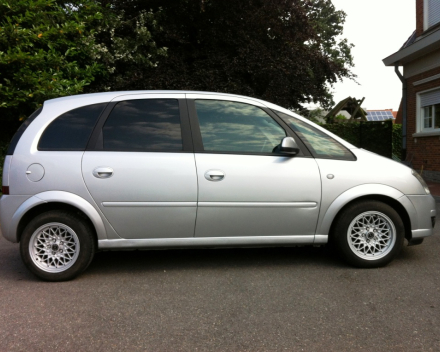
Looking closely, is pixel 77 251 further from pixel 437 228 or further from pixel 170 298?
pixel 437 228

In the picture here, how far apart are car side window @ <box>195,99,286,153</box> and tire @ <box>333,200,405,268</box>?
3.48 ft

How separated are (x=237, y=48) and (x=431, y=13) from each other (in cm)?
619

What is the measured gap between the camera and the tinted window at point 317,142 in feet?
15.1

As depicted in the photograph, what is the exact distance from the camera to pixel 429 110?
46.4 ft

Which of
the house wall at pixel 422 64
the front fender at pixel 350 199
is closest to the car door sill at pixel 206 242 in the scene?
the front fender at pixel 350 199

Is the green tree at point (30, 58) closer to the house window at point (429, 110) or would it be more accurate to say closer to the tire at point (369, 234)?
the tire at point (369, 234)

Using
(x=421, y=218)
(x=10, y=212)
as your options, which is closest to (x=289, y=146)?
(x=421, y=218)

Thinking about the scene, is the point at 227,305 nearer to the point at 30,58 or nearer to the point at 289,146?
the point at 289,146

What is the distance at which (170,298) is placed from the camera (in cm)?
381

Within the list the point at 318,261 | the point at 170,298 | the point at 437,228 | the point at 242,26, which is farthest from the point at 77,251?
the point at 242,26

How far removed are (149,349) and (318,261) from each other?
2528mm

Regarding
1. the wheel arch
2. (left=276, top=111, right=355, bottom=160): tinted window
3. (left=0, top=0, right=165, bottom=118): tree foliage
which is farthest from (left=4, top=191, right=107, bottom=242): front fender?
(left=0, top=0, right=165, bottom=118): tree foliage

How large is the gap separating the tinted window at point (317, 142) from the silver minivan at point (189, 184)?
0.04 ft

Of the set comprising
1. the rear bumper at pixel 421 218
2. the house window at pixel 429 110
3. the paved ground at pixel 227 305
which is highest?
the house window at pixel 429 110
